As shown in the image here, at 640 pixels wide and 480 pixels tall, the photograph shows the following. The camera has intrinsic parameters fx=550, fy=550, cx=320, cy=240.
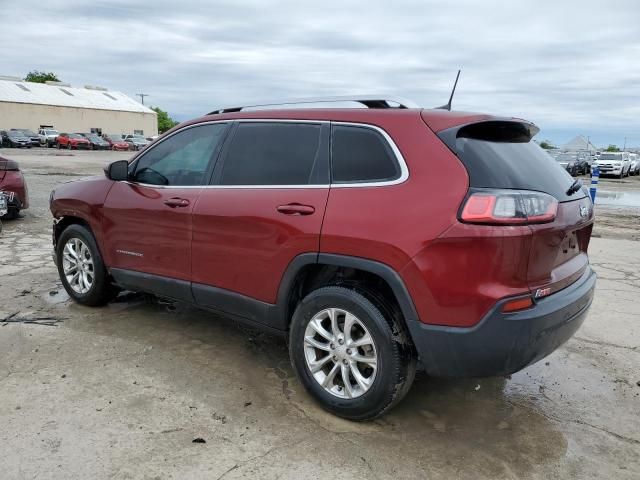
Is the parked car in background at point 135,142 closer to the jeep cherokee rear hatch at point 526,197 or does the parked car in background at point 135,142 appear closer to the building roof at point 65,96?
the building roof at point 65,96

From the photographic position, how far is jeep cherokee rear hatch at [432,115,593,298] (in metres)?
2.70

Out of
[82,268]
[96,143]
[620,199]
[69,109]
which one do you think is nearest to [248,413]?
[82,268]

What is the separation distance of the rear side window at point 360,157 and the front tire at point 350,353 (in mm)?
651

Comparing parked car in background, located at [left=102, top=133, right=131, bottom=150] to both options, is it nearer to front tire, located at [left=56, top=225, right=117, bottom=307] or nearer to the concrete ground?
front tire, located at [left=56, top=225, right=117, bottom=307]

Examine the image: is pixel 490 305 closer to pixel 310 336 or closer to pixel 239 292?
pixel 310 336

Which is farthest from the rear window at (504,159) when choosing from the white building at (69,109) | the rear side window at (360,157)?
the white building at (69,109)

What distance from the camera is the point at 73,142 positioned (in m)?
45.8

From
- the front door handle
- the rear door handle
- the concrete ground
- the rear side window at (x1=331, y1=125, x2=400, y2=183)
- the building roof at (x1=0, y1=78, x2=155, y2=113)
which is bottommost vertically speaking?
the concrete ground

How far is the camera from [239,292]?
3668 mm

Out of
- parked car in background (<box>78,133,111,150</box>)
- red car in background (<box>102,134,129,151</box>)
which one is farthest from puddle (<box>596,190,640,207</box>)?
parked car in background (<box>78,133,111,150</box>)

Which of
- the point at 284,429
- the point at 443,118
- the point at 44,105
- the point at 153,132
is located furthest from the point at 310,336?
the point at 153,132

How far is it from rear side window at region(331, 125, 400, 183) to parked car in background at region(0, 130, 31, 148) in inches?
1841

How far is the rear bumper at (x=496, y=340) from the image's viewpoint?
8.86ft

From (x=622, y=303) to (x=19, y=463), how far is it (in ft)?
17.8
